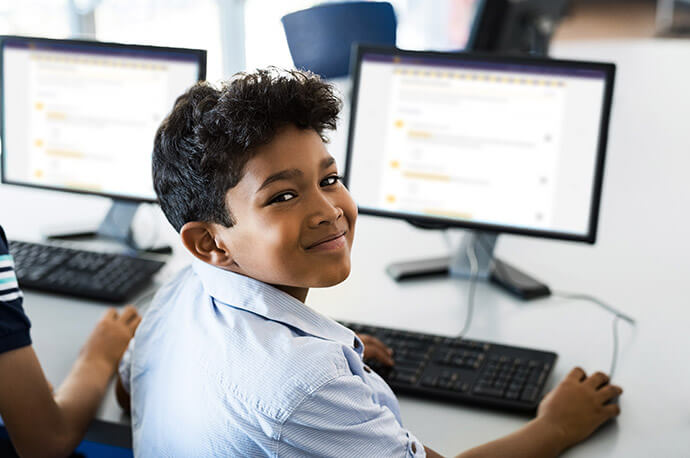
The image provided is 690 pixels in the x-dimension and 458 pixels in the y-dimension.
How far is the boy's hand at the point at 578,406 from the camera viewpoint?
911 mm

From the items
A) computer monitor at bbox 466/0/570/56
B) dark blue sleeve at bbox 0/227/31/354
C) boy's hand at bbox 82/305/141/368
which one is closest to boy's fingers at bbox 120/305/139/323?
boy's hand at bbox 82/305/141/368

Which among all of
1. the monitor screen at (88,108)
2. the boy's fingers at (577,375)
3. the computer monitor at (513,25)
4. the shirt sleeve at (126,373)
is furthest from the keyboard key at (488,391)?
the computer monitor at (513,25)

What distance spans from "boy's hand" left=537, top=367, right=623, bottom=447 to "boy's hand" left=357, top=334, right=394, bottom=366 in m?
0.23

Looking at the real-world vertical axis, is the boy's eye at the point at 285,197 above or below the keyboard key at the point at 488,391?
above

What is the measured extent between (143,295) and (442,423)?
636 mm

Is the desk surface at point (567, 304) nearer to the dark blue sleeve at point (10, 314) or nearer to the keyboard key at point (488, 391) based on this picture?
the keyboard key at point (488, 391)

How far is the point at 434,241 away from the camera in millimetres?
1598

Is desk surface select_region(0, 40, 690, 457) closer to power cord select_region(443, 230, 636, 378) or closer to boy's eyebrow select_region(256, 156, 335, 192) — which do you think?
power cord select_region(443, 230, 636, 378)

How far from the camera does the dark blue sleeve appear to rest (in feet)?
2.93

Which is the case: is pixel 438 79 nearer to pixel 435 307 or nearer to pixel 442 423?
pixel 435 307

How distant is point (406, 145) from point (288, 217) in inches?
22.8

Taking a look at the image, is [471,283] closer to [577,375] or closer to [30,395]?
[577,375]

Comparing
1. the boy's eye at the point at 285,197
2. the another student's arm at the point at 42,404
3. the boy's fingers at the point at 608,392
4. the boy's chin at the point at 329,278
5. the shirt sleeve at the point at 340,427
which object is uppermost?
the boy's eye at the point at 285,197

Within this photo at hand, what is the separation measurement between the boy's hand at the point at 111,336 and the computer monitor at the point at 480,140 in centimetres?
47
